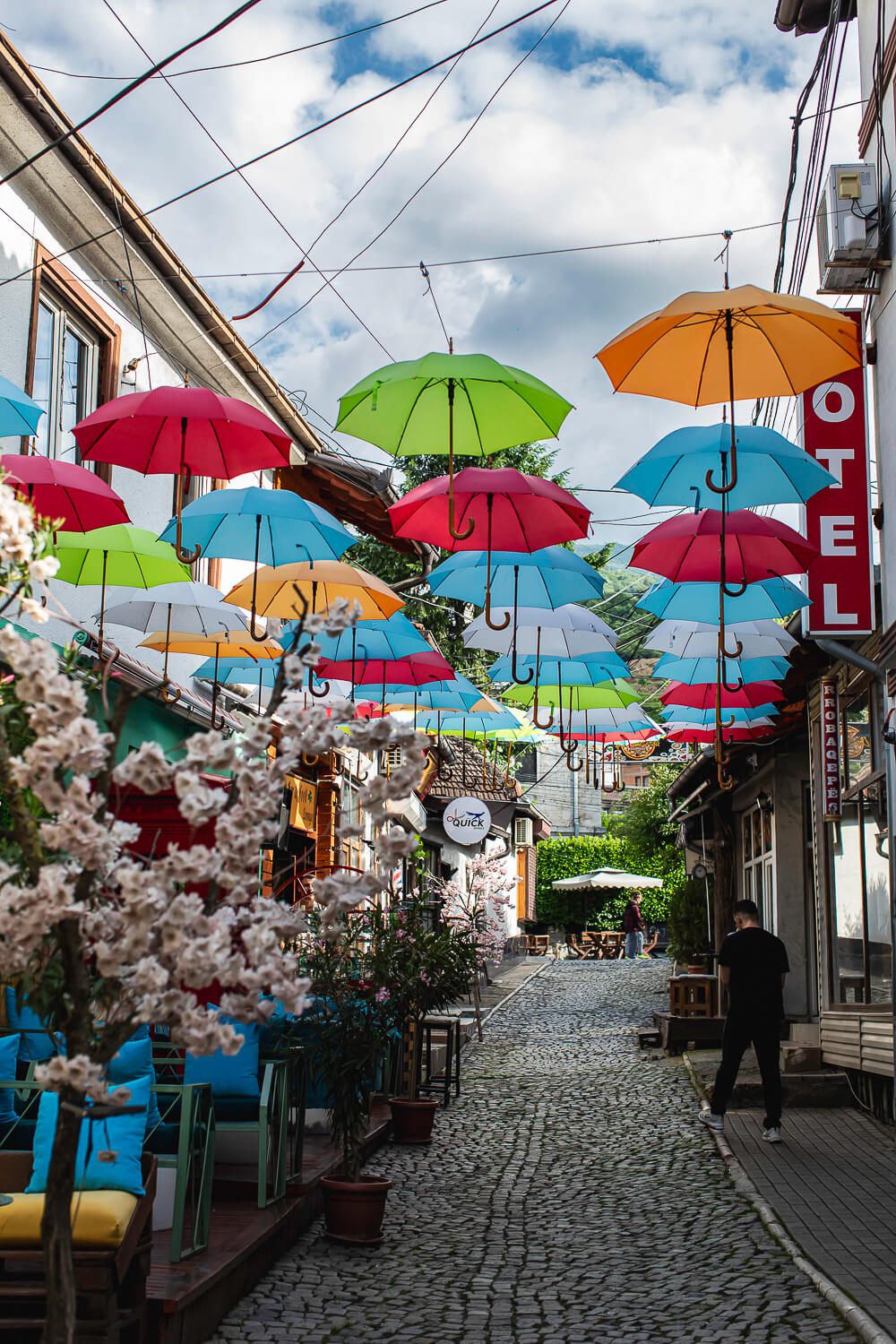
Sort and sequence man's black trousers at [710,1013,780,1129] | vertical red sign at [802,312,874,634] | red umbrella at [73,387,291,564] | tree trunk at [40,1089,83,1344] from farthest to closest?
vertical red sign at [802,312,874,634] < man's black trousers at [710,1013,780,1129] < red umbrella at [73,387,291,564] < tree trunk at [40,1089,83,1344]

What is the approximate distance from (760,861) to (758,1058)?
9981 millimetres

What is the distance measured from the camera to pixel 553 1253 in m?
7.30

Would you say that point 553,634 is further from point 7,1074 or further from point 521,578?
point 7,1074

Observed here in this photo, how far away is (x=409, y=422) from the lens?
8.77 metres

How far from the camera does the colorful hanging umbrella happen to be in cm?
1360

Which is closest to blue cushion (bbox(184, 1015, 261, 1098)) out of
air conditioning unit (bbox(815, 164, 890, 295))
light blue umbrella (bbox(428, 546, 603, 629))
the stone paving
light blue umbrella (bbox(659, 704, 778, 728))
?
the stone paving

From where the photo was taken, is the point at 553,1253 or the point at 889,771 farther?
the point at 889,771

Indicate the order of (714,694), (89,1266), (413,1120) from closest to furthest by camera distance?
(89,1266) < (413,1120) < (714,694)

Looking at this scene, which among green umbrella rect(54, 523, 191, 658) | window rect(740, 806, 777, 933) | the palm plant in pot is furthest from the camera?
window rect(740, 806, 777, 933)

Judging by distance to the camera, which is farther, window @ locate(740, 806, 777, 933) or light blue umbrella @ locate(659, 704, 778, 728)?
window @ locate(740, 806, 777, 933)

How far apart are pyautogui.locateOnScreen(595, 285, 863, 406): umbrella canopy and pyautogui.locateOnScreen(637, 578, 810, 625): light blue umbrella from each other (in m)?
2.90

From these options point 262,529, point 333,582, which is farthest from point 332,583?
point 262,529

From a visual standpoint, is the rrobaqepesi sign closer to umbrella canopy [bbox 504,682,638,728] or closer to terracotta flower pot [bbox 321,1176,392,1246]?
umbrella canopy [bbox 504,682,638,728]

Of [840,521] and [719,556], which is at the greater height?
[840,521]
